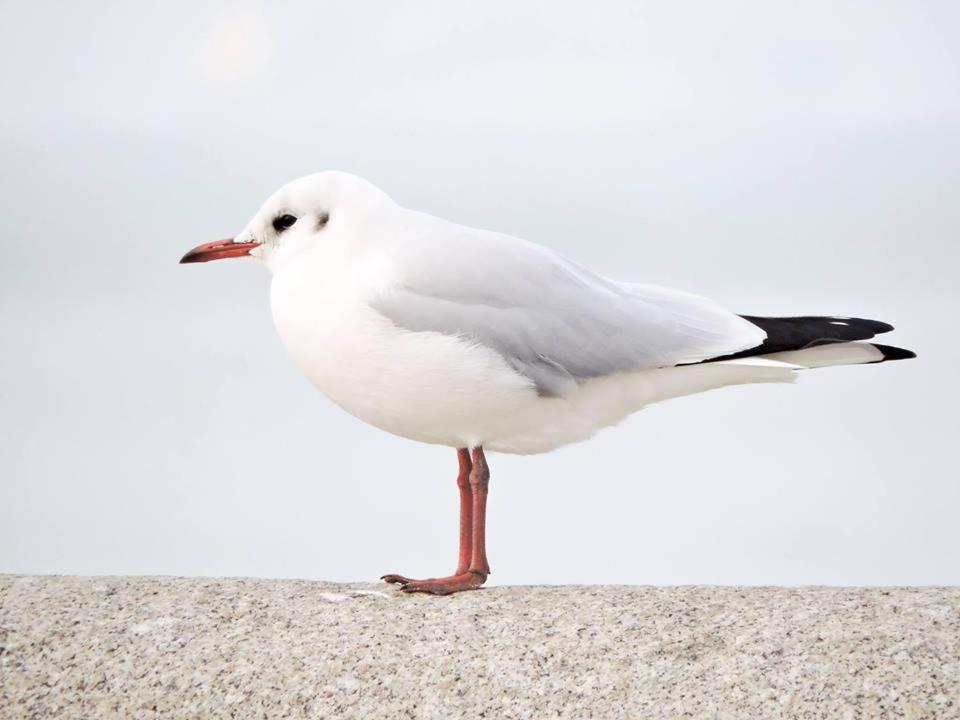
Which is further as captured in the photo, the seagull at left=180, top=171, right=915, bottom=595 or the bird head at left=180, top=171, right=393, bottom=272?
the bird head at left=180, top=171, right=393, bottom=272

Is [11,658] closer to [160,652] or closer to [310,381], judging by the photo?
[160,652]

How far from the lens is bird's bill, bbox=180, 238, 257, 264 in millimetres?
6852

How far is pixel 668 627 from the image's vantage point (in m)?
6.41

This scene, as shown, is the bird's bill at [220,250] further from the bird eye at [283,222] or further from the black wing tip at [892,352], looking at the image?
the black wing tip at [892,352]

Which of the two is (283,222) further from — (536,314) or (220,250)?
(536,314)

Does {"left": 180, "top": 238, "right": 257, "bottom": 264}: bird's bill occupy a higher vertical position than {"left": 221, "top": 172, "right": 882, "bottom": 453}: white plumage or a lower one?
higher

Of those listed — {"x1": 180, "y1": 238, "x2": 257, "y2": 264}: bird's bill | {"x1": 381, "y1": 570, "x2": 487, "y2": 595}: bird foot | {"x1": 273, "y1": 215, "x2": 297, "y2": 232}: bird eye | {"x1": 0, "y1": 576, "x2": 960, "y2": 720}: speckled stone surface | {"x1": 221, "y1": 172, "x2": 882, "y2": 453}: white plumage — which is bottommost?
{"x1": 0, "y1": 576, "x2": 960, "y2": 720}: speckled stone surface

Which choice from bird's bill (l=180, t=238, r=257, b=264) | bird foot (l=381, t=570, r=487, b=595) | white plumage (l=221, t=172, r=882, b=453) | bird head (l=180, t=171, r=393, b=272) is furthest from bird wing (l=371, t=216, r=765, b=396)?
bird foot (l=381, t=570, r=487, b=595)

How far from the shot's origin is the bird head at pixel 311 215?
6672 mm

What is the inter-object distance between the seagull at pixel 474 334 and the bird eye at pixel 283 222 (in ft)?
0.03

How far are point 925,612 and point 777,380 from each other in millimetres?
1221

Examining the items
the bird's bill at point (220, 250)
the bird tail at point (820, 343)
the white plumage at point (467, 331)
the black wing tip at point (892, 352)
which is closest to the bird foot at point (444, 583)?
the white plumage at point (467, 331)

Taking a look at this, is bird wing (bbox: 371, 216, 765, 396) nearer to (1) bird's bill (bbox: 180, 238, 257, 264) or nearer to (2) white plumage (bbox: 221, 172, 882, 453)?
(2) white plumage (bbox: 221, 172, 882, 453)

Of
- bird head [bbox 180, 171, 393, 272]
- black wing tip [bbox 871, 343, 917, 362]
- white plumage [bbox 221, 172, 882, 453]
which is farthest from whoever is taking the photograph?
black wing tip [bbox 871, 343, 917, 362]
